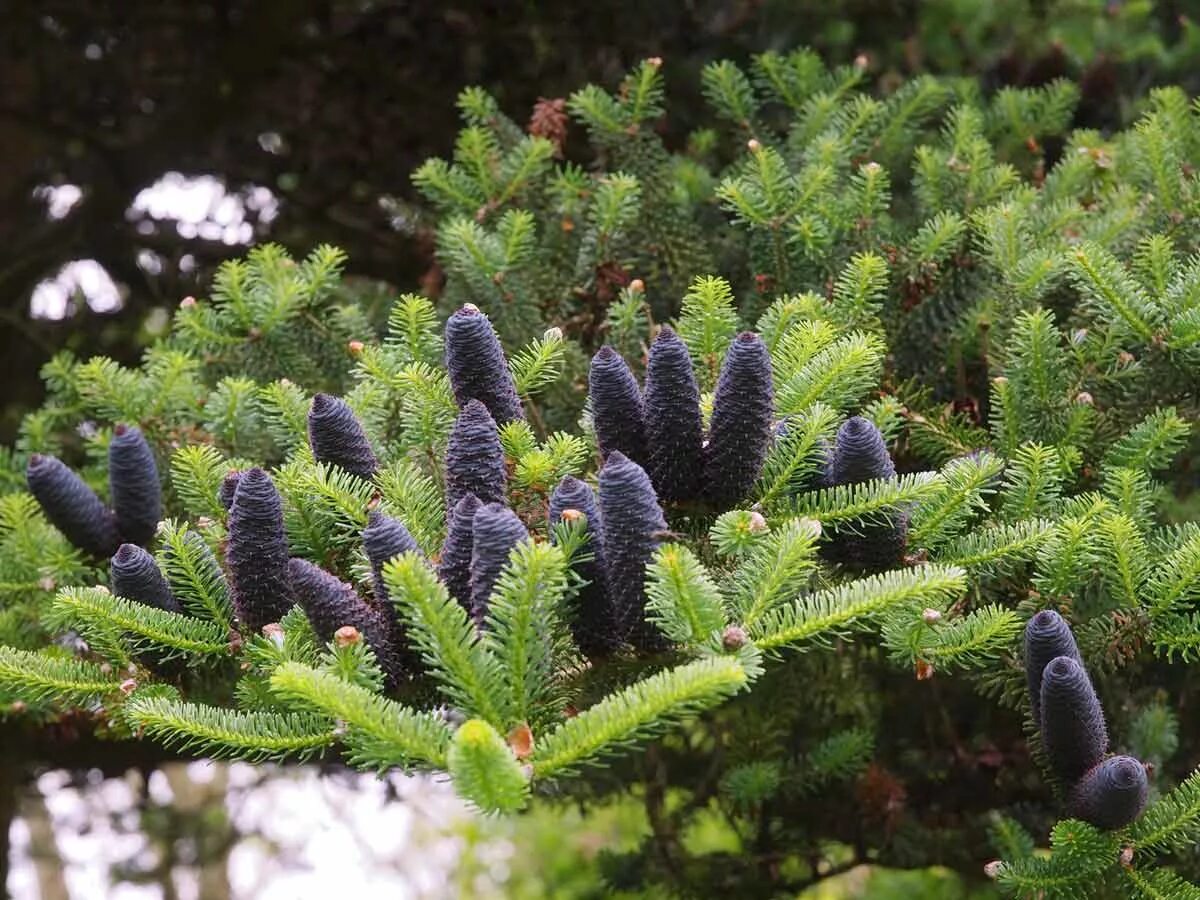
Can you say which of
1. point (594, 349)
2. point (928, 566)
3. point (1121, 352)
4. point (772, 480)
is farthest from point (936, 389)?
point (928, 566)

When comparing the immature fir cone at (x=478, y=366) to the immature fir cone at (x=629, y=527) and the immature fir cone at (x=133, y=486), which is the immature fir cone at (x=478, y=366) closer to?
the immature fir cone at (x=629, y=527)

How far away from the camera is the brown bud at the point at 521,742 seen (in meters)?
0.85

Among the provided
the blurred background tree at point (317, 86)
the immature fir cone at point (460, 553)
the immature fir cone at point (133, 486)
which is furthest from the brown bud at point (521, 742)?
the blurred background tree at point (317, 86)

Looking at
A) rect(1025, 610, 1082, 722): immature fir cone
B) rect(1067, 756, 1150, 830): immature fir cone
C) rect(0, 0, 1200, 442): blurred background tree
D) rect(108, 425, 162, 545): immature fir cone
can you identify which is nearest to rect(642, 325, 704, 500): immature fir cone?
rect(1025, 610, 1082, 722): immature fir cone

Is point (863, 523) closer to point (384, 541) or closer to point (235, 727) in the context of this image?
point (384, 541)

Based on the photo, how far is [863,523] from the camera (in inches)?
41.5

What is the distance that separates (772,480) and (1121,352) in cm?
54

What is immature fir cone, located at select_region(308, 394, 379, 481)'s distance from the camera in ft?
3.72

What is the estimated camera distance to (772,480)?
3.58 feet

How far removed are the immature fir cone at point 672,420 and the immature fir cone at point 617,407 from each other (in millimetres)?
11

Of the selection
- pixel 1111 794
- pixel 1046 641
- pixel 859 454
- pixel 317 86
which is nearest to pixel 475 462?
pixel 859 454

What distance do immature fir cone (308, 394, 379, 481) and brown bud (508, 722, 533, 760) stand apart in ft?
1.25

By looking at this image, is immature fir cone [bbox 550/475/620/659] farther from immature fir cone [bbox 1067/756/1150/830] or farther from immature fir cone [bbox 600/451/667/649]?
immature fir cone [bbox 1067/756/1150/830]

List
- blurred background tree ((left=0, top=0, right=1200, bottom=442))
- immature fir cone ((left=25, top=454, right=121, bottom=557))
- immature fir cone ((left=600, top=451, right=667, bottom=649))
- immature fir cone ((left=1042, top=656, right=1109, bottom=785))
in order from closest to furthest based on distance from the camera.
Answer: immature fir cone ((left=600, top=451, right=667, bottom=649)), immature fir cone ((left=1042, top=656, right=1109, bottom=785)), immature fir cone ((left=25, top=454, right=121, bottom=557)), blurred background tree ((left=0, top=0, right=1200, bottom=442))
